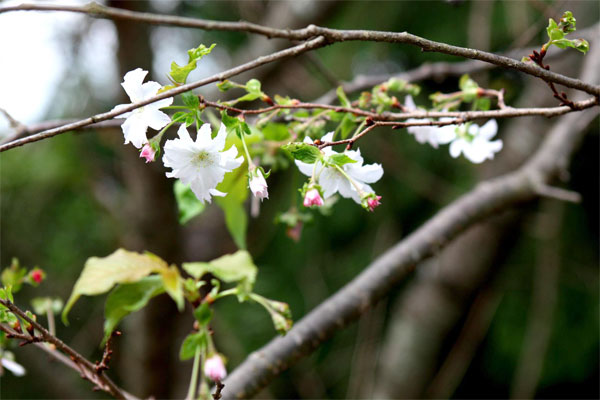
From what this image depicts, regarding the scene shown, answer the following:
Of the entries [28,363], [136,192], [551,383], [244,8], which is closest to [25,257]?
[28,363]

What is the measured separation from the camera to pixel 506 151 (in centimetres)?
128

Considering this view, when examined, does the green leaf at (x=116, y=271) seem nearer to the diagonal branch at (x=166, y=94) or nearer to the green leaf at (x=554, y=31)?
the diagonal branch at (x=166, y=94)

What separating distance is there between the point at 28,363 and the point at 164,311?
529 mm

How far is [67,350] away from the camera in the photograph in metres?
0.38

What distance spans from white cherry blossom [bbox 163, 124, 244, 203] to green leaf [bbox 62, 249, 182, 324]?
0.40 feet

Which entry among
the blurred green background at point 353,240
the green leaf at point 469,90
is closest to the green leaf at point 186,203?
the green leaf at point 469,90

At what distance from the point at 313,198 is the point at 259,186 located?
0.03 metres

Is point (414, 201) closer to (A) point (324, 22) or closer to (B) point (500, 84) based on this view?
(B) point (500, 84)

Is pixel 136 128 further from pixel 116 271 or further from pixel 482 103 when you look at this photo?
pixel 482 103

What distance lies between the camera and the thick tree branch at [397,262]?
528 millimetres

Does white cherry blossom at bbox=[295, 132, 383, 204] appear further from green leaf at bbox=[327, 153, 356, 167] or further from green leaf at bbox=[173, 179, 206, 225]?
green leaf at bbox=[173, 179, 206, 225]

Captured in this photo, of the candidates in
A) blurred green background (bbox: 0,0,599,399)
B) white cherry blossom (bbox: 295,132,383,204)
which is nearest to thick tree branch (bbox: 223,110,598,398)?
white cherry blossom (bbox: 295,132,383,204)

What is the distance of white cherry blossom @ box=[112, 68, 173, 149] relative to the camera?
0.35 m

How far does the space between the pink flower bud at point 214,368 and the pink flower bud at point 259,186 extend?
135mm
